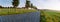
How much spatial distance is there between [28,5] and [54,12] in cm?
28

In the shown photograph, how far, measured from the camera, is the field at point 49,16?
50.9 inches

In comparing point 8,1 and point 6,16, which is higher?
point 8,1

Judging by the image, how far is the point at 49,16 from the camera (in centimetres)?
132

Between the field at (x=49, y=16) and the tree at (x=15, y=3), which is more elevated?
the tree at (x=15, y=3)

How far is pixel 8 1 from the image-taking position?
4.50 ft

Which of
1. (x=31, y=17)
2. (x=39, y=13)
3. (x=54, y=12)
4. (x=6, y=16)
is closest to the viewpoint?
(x=6, y=16)

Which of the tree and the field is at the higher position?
the tree

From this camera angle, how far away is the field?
129 centimetres

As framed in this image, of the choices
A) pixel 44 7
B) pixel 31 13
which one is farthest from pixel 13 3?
pixel 44 7

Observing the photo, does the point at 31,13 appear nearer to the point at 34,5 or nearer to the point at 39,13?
the point at 39,13

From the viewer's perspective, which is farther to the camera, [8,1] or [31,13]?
[8,1]

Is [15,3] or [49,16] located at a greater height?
[15,3]

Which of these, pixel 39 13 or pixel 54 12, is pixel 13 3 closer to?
pixel 39 13

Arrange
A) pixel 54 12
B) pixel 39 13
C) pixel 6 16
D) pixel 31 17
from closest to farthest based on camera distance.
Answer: pixel 6 16 < pixel 31 17 < pixel 39 13 < pixel 54 12
